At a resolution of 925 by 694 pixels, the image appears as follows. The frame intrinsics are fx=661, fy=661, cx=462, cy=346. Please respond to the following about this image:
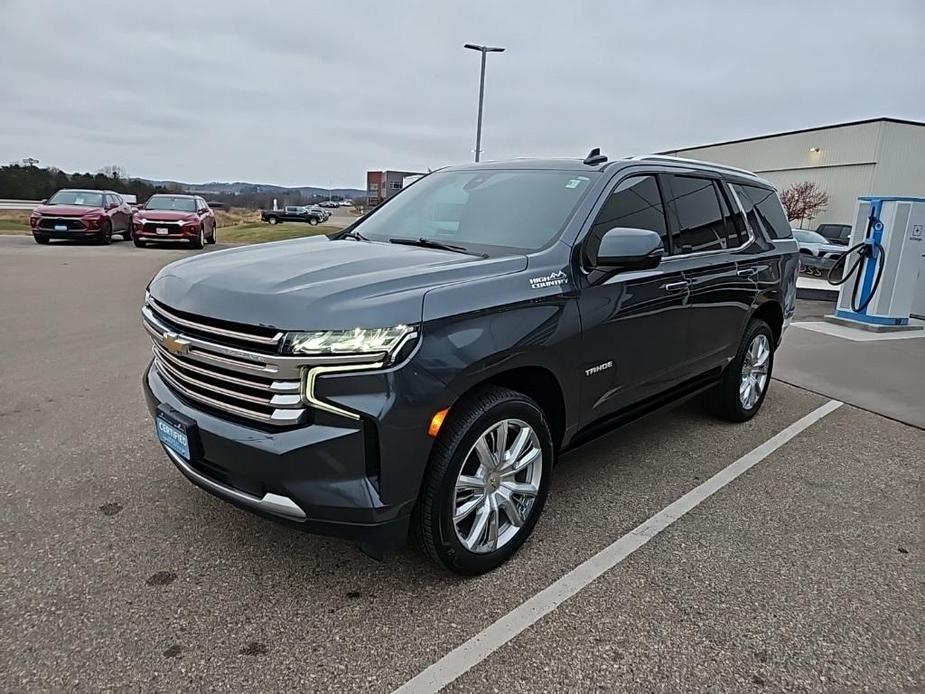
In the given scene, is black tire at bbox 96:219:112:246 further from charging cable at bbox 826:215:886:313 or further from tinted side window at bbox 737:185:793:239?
tinted side window at bbox 737:185:793:239

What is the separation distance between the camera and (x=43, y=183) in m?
56.1

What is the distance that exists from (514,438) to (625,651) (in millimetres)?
950

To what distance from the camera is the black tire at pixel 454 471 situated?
256 cm

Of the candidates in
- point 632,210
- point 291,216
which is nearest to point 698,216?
point 632,210

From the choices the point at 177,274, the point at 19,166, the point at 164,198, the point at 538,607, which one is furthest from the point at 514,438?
the point at 19,166

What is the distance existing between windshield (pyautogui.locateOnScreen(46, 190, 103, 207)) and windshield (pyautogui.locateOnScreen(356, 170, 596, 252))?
59.1ft

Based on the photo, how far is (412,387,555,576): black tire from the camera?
2.56 meters

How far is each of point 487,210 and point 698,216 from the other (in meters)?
1.53

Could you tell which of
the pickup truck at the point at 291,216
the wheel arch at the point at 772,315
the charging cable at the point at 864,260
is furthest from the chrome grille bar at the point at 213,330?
the pickup truck at the point at 291,216

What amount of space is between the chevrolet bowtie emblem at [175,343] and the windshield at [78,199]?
1890 centimetres

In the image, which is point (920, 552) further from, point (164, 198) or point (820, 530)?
point (164, 198)

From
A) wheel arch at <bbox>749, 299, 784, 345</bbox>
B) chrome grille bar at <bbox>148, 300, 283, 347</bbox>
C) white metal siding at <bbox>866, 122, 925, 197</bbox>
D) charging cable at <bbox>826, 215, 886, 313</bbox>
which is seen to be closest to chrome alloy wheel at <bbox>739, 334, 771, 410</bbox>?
wheel arch at <bbox>749, 299, 784, 345</bbox>

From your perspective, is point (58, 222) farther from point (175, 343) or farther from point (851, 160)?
point (851, 160)

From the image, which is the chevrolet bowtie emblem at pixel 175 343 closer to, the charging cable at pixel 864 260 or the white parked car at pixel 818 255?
the charging cable at pixel 864 260
